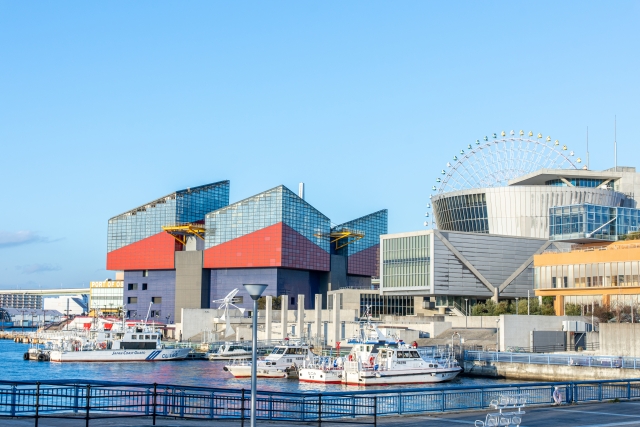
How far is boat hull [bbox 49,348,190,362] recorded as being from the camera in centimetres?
9656

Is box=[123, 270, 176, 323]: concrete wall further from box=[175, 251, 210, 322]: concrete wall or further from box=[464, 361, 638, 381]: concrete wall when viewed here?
box=[464, 361, 638, 381]: concrete wall

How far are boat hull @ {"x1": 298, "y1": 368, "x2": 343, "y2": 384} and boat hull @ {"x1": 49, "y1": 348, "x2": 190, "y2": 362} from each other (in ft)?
122

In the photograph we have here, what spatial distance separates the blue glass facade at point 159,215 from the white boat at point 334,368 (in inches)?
3618

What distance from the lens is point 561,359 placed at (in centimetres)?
6581

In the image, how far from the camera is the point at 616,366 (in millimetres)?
58375

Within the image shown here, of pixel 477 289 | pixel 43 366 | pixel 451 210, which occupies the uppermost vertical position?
pixel 451 210

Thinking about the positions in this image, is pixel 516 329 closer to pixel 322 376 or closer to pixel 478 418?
pixel 322 376

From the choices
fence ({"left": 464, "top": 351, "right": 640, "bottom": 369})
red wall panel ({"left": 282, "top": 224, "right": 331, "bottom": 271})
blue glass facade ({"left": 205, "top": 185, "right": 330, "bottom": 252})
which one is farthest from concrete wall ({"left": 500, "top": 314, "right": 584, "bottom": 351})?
blue glass facade ({"left": 205, "top": 185, "right": 330, "bottom": 252})

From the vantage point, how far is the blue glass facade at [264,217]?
147 metres

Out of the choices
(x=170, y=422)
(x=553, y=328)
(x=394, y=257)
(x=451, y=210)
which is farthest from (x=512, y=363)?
(x=451, y=210)

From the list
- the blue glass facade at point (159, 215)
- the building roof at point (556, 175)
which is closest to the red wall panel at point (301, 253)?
the blue glass facade at point (159, 215)

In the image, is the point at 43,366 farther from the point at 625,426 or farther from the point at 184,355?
the point at 625,426

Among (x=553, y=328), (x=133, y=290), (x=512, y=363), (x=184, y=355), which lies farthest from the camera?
(x=133, y=290)

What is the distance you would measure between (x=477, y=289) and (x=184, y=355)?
43.8 meters
